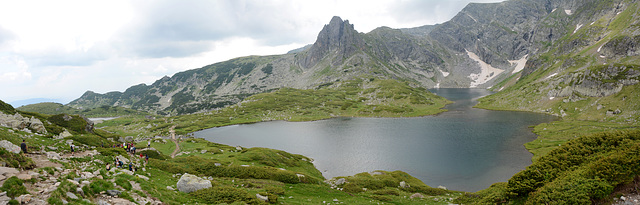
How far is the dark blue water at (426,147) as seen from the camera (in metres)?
70.9

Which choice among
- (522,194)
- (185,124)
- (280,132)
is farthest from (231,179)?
(185,124)

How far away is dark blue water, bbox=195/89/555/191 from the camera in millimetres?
70938

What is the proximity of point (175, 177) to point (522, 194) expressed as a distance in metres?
43.1

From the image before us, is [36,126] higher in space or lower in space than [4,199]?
higher

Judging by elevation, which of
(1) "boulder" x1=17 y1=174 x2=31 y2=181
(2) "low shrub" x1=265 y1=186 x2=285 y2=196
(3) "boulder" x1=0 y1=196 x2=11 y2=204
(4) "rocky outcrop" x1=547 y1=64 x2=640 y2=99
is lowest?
(2) "low shrub" x1=265 y1=186 x2=285 y2=196

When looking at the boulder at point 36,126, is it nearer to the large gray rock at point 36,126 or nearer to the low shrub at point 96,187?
the large gray rock at point 36,126

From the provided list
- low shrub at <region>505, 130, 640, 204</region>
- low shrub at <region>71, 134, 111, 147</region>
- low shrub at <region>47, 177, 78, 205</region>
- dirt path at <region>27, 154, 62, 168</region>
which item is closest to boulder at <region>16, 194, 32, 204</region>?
low shrub at <region>47, 177, 78, 205</region>

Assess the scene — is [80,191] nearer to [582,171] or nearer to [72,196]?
[72,196]

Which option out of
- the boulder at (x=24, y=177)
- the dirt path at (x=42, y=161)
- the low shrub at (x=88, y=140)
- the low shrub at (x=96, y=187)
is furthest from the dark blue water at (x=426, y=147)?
the boulder at (x=24, y=177)

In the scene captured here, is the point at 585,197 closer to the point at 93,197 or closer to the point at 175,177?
the point at 93,197

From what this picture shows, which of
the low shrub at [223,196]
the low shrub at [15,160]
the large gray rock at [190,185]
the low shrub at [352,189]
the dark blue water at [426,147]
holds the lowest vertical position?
the dark blue water at [426,147]

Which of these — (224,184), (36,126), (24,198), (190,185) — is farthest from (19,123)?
(24,198)

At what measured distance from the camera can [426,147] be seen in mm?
97562

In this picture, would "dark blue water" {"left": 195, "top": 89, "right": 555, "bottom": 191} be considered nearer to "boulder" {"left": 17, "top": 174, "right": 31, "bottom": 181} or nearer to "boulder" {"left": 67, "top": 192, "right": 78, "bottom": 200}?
"boulder" {"left": 67, "top": 192, "right": 78, "bottom": 200}
